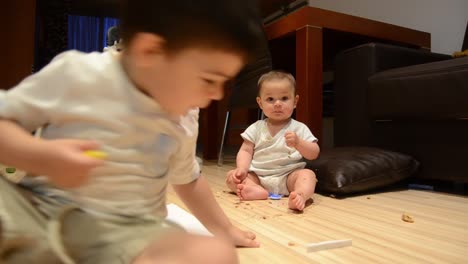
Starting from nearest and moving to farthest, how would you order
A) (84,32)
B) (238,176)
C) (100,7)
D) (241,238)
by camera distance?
(241,238) → (238,176) → (100,7) → (84,32)

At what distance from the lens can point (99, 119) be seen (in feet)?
1.48

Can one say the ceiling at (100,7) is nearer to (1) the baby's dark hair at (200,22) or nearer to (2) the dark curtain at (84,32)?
(2) the dark curtain at (84,32)

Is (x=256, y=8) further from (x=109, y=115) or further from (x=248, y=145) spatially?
(x=248, y=145)

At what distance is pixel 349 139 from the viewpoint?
1702 millimetres

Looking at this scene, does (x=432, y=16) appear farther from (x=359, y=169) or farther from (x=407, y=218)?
(x=407, y=218)

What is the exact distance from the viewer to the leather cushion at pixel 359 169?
124 cm

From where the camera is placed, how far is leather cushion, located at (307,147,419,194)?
48.8 inches

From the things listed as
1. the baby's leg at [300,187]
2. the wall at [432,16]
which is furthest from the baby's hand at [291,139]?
the wall at [432,16]

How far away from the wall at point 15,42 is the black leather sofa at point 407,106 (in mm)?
1702

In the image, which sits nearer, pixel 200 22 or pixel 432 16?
pixel 200 22

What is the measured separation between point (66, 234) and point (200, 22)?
267 mm

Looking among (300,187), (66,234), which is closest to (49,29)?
(300,187)

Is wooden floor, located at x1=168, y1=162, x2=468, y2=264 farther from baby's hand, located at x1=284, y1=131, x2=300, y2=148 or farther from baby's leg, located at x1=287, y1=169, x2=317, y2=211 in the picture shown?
baby's hand, located at x1=284, y1=131, x2=300, y2=148

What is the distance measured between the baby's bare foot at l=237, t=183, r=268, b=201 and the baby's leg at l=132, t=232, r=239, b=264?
29.6 inches
